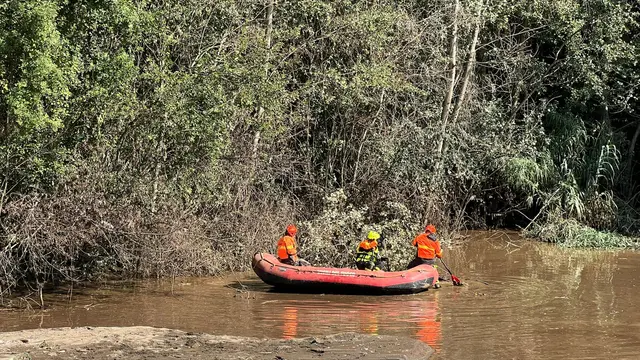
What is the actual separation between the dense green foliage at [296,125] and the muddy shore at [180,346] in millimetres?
2929

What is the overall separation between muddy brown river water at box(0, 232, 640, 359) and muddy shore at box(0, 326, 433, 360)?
74cm

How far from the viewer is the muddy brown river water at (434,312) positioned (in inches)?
484

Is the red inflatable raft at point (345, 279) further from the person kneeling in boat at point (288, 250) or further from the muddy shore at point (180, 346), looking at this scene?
the muddy shore at point (180, 346)

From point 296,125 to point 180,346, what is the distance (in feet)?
34.2

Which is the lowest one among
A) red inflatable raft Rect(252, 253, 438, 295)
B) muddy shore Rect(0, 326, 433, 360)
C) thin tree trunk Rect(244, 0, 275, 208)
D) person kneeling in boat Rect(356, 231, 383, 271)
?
muddy shore Rect(0, 326, 433, 360)

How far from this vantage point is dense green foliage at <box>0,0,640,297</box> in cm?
1388

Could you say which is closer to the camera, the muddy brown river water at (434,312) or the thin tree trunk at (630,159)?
the muddy brown river water at (434,312)

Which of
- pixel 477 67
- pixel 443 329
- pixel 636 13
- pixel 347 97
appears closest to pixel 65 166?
pixel 443 329

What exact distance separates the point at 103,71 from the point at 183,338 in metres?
4.75

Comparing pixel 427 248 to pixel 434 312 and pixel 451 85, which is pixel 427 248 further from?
pixel 451 85

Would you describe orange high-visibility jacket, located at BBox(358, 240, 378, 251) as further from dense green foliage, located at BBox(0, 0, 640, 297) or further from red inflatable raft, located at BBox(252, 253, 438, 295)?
dense green foliage, located at BBox(0, 0, 640, 297)

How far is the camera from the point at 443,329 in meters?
13.0

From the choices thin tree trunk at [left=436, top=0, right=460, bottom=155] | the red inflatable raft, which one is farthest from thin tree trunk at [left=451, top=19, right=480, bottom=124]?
the red inflatable raft

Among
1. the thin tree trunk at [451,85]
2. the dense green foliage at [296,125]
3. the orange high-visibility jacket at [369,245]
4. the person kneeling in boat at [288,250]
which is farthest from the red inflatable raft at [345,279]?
the thin tree trunk at [451,85]
